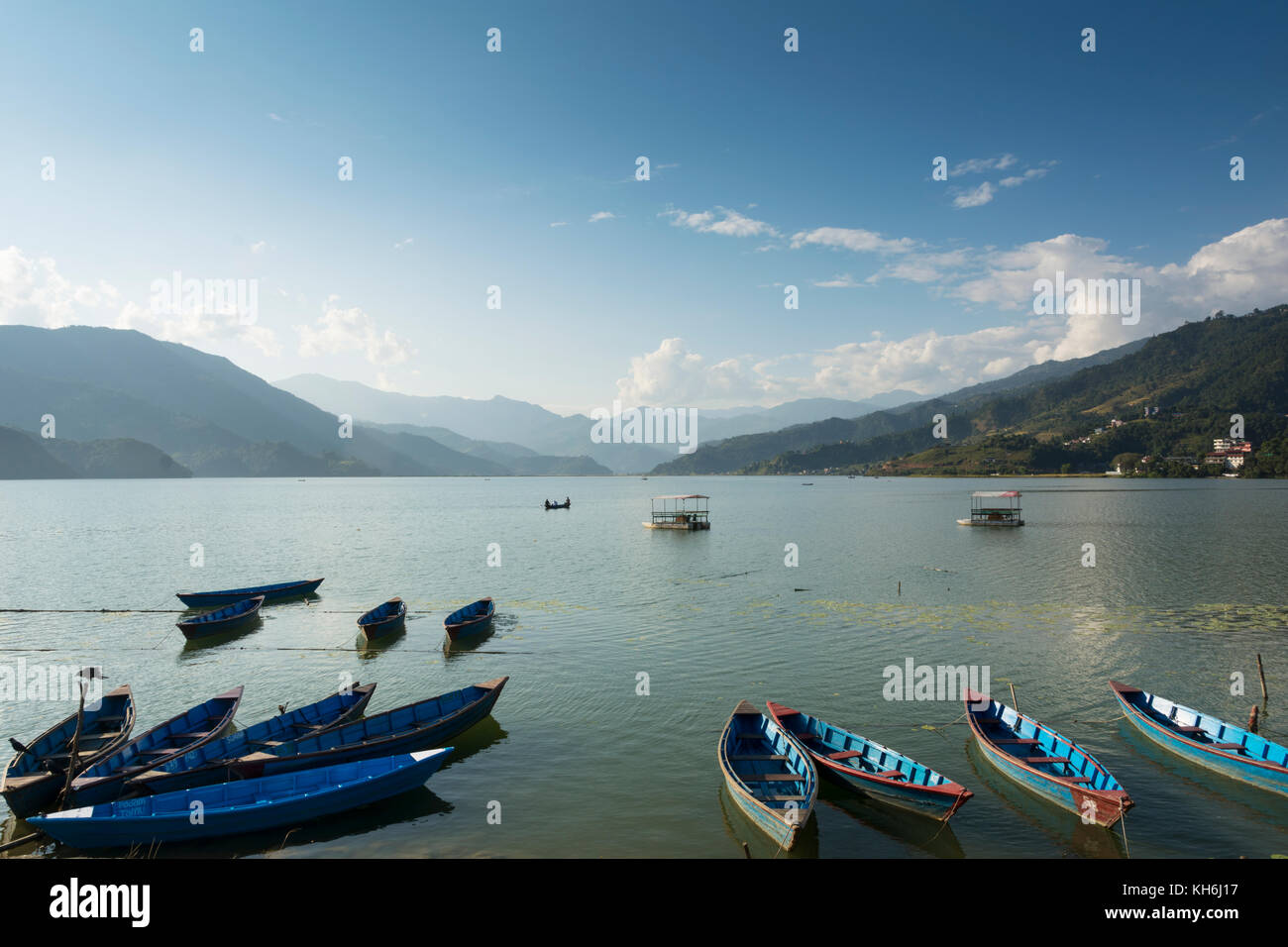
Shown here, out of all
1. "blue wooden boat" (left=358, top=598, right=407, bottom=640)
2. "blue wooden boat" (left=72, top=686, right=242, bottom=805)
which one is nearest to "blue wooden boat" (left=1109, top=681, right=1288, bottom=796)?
"blue wooden boat" (left=72, top=686, right=242, bottom=805)

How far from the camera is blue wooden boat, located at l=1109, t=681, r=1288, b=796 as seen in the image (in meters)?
21.1

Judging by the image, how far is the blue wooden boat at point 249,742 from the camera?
68.2ft

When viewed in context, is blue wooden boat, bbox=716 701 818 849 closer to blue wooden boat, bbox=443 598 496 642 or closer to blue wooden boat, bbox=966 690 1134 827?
blue wooden boat, bbox=966 690 1134 827

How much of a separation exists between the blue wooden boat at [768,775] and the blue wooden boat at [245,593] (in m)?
42.7

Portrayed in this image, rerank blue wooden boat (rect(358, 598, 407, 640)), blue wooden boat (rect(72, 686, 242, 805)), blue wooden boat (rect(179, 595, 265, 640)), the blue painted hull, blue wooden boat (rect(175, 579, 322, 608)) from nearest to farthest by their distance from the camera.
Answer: blue wooden boat (rect(72, 686, 242, 805))
the blue painted hull
blue wooden boat (rect(358, 598, 407, 640))
blue wooden boat (rect(179, 595, 265, 640))
blue wooden boat (rect(175, 579, 322, 608))

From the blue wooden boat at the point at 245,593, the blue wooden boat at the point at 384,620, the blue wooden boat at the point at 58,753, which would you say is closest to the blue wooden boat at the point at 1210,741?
the blue wooden boat at the point at 58,753

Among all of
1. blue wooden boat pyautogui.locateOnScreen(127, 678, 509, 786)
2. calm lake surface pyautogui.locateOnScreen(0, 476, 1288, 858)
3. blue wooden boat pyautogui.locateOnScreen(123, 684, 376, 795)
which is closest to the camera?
calm lake surface pyautogui.locateOnScreen(0, 476, 1288, 858)

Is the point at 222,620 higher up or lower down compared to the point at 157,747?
higher up

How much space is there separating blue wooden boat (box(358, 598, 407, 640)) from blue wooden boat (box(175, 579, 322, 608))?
1298cm

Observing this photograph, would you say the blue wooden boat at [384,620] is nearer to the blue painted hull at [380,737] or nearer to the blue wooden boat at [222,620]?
the blue wooden boat at [222,620]

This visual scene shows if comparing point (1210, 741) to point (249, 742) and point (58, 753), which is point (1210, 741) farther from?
point (58, 753)

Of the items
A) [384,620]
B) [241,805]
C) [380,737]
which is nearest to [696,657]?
[380,737]

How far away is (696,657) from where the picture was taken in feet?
121

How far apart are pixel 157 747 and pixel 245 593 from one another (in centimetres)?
3230
